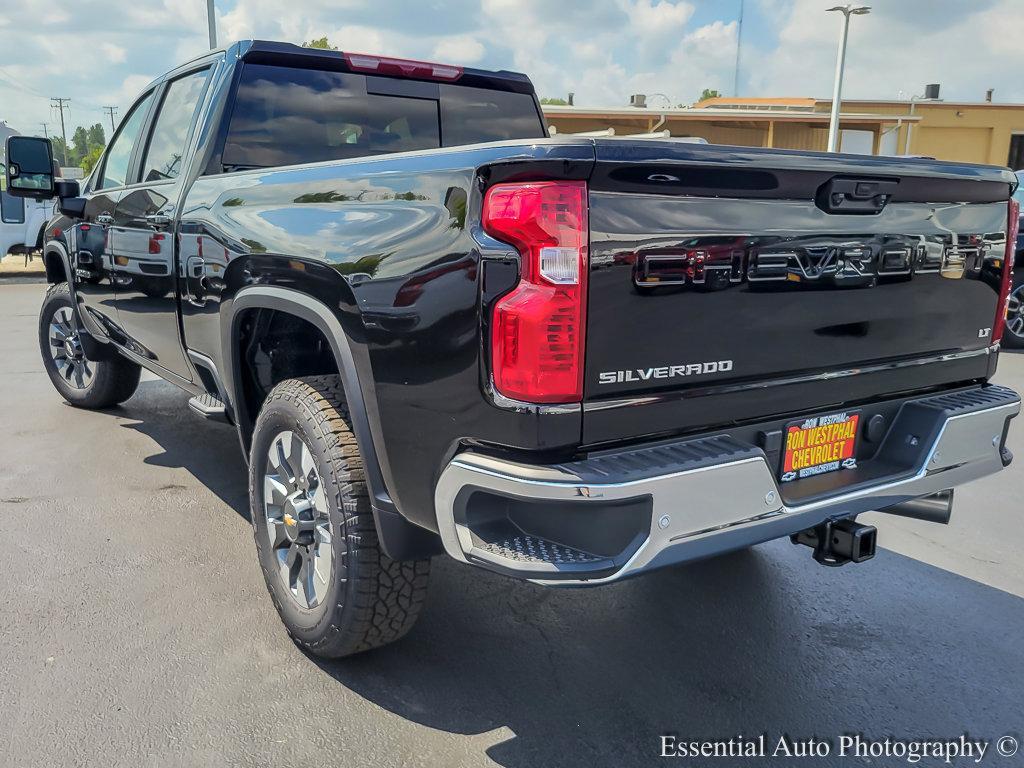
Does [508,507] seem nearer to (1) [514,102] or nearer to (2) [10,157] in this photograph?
(1) [514,102]

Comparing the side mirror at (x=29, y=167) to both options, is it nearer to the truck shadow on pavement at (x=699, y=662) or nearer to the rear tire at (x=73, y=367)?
the rear tire at (x=73, y=367)

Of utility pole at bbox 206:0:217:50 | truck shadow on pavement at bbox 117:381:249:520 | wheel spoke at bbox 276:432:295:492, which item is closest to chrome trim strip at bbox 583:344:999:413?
wheel spoke at bbox 276:432:295:492

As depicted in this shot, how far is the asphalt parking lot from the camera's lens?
2475 mm

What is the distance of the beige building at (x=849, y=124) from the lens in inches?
995

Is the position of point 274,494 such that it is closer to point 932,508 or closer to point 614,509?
point 614,509

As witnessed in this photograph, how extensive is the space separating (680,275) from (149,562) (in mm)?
2687

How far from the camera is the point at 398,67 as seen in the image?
13.6 ft

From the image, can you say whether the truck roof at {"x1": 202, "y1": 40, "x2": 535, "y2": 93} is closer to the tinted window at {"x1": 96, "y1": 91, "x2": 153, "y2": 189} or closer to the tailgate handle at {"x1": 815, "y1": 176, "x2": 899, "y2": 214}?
the tinted window at {"x1": 96, "y1": 91, "x2": 153, "y2": 189}

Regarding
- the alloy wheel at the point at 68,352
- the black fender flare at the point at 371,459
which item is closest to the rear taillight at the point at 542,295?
the black fender flare at the point at 371,459

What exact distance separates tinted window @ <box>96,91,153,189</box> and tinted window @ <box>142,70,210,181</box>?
0.28 m

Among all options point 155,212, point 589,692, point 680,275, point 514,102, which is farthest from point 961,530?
point 155,212

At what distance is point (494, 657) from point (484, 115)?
9.46ft

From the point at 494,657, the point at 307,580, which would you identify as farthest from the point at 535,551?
the point at 307,580

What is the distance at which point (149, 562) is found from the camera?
3.62 meters
